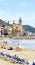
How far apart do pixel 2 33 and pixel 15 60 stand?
8898 centimetres

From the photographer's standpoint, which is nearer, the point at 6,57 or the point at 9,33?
the point at 6,57

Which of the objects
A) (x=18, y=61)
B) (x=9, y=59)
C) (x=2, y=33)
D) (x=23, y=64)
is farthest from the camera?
(x=2, y=33)

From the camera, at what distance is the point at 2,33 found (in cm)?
10462

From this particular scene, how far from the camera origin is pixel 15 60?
1594cm

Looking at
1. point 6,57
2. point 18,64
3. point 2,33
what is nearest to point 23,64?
point 18,64

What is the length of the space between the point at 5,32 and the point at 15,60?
293 feet

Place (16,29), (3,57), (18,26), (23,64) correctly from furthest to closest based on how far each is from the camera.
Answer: (18,26)
(16,29)
(3,57)
(23,64)

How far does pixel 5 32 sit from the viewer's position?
105 metres

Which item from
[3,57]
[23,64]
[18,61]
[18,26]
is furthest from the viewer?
[18,26]

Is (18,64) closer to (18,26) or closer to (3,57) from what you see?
(3,57)

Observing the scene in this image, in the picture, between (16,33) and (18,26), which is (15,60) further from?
(18,26)

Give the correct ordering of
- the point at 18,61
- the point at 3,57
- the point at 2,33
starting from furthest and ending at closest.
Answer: the point at 2,33, the point at 3,57, the point at 18,61

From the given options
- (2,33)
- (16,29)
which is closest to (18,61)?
(2,33)

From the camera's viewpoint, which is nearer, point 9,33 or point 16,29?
point 9,33
